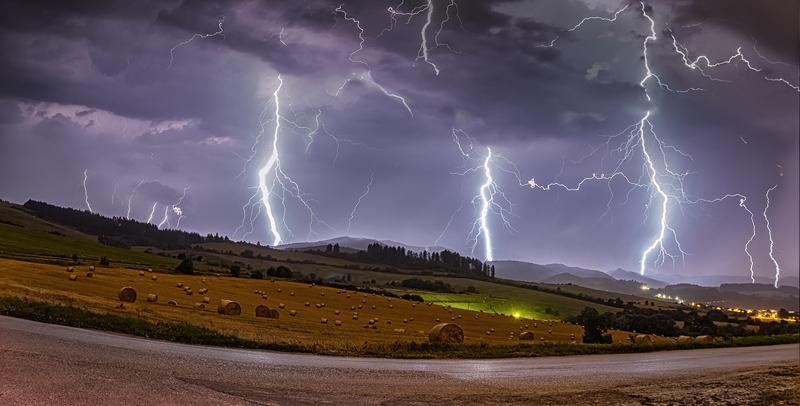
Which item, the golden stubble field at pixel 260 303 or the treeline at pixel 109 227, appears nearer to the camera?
the golden stubble field at pixel 260 303

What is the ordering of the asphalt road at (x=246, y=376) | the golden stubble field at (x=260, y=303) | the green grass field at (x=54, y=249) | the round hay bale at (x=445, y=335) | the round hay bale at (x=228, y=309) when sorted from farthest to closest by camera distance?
the green grass field at (x=54, y=249) < the round hay bale at (x=228, y=309) < the round hay bale at (x=445, y=335) < the golden stubble field at (x=260, y=303) < the asphalt road at (x=246, y=376)

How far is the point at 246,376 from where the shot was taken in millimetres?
12000

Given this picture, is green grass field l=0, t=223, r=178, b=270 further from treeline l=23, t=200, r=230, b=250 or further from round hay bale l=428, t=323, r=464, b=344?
treeline l=23, t=200, r=230, b=250

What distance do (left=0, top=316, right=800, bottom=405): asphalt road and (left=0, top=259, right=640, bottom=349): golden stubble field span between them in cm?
562

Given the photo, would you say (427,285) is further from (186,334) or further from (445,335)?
(186,334)

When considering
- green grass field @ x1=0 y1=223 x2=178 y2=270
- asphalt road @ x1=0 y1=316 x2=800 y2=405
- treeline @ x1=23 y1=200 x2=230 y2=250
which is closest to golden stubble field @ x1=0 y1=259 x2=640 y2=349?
asphalt road @ x1=0 y1=316 x2=800 y2=405

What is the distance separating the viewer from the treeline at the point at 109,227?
527 feet

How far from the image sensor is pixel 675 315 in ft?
381

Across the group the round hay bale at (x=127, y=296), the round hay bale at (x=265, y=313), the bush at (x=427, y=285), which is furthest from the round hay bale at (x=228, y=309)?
the bush at (x=427, y=285)

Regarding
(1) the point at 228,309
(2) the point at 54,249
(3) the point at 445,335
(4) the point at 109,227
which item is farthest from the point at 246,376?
(4) the point at 109,227

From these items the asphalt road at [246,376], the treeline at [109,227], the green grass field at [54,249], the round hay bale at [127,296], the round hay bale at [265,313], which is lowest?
the round hay bale at [265,313]

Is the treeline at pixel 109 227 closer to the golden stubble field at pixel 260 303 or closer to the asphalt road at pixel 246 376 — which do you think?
the golden stubble field at pixel 260 303

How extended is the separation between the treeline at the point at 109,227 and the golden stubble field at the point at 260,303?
10266 centimetres

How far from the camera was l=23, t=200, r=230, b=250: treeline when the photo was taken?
161 metres
